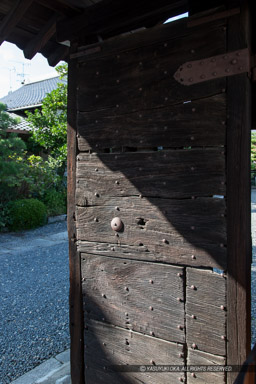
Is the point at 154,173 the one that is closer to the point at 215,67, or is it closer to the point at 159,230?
the point at 159,230

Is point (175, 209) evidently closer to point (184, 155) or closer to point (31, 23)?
point (184, 155)

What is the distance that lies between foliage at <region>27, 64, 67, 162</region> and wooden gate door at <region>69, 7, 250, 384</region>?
8.15 metres

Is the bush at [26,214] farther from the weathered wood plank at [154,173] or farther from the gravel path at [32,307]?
the weathered wood plank at [154,173]

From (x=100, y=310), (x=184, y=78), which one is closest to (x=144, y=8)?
(x=184, y=78)

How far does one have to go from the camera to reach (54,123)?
9938mm

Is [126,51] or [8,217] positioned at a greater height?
[126,51]

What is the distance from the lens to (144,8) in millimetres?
1705

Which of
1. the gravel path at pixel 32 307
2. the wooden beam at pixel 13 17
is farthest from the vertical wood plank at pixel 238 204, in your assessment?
the gravel path at pixel 32 307

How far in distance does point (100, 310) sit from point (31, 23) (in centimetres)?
197

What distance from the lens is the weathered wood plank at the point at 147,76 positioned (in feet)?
4.90

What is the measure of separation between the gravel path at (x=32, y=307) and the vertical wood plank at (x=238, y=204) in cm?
198

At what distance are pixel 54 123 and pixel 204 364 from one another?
30.7 ft

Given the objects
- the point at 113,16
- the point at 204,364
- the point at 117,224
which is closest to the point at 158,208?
the point at 117,224

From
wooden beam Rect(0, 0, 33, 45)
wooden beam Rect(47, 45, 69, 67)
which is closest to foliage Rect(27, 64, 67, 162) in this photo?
wooden beam Rect(47, 45, 69, 67)
